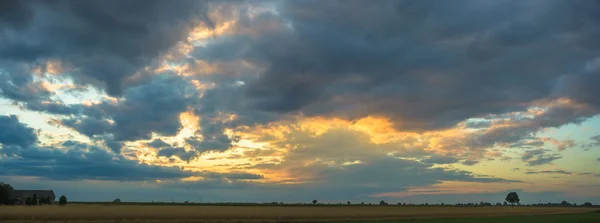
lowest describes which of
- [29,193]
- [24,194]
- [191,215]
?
[191,215]

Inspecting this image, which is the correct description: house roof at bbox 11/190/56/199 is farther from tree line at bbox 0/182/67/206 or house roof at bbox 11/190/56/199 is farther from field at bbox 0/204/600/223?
field at bbox 0/204/600/223

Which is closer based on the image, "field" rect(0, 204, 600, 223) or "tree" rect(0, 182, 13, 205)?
"field" rect(0, 204, 600, 223)

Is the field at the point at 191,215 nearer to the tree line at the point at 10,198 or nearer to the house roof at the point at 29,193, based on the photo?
the tree line at the point at 10,198

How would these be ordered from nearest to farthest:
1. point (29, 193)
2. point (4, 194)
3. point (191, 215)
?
point (191, 215) → point (4, 194) → point (29, 193)

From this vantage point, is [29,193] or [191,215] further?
[29,193]

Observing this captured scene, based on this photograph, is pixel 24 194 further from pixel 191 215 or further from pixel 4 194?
pixel 191 215

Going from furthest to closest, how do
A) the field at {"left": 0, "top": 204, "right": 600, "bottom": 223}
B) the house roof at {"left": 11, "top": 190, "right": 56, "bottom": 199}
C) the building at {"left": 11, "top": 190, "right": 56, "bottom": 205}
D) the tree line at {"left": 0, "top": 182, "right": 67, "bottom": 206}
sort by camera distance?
1. the house roof at {"left": 11, "top": 190, "right": 56, "bottom": 199}
2. the building at {"left": 11, "top": 190, "right": 56, "bottom": 205}
3. the tree line at {"left": 0, "top": 182, "right": 67, "bottom": 206}
4. the field at {"left": 0, "top": 204, "right": 600, "bottom": 223}

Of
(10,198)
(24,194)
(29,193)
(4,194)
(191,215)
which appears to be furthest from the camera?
(29,193)

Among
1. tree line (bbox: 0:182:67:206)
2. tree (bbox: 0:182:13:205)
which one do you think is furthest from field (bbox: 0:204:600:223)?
tree (bbox: 0:182:13:205)

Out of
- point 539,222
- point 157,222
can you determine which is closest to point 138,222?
point 157,222

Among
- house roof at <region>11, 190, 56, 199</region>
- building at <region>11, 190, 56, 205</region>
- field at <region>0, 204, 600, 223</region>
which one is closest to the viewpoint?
field at <region>0, 204, 600, 223</region>

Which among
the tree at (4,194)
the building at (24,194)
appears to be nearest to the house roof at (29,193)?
the building at (24,194)

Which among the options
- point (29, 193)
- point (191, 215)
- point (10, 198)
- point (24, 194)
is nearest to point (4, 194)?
point (10, 198)

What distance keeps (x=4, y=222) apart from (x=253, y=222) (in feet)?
110
